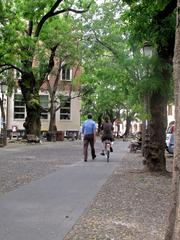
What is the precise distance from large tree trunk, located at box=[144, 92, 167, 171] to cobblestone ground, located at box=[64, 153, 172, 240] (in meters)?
1.83

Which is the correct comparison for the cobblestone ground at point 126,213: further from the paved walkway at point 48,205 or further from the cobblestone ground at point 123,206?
the paved walkway at point 48,205

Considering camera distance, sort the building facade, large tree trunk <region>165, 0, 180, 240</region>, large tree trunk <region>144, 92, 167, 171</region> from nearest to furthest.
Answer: large tree trunk <region>165, 0, 180, 240</region> < large tree trunk <region>144, 92, 167, 171</region> < the building facade

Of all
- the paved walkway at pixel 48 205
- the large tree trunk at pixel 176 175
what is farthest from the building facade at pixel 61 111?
the large tree trunk at pixel 176 175

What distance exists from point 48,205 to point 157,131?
21.2ft

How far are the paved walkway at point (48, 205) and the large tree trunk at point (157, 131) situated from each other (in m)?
1.51

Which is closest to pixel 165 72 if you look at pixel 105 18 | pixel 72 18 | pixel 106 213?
pixel 106 213

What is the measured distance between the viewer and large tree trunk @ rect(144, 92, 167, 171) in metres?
14.9

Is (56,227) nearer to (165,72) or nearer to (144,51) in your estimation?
(165,72)

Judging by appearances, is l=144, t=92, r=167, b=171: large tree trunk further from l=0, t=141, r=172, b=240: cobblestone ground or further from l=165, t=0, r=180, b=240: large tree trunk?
l=165, t=0, r=180, b=240: large tree trunk

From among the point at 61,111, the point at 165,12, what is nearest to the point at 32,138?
the point at 61,111

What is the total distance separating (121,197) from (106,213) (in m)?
1.92

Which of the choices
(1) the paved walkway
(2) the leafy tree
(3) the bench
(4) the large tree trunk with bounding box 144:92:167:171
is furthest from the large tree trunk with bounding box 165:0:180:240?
(3) the bench

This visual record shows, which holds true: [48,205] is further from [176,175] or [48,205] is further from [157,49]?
[157,49]

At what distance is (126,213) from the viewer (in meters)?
8.42
